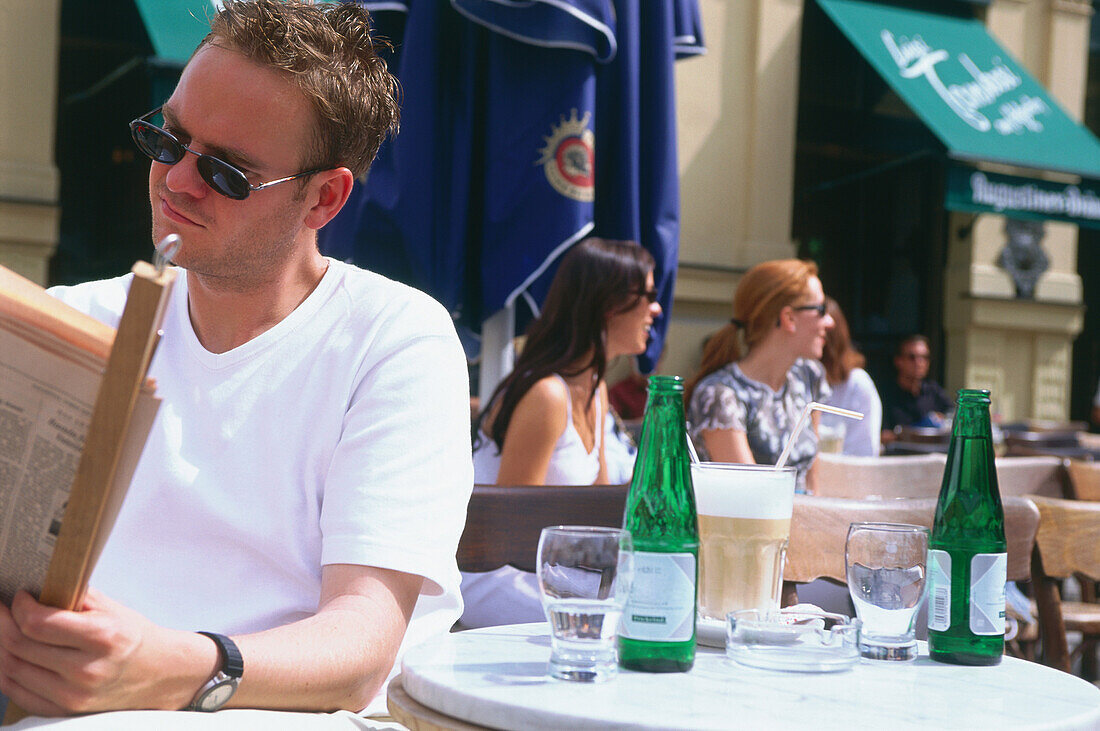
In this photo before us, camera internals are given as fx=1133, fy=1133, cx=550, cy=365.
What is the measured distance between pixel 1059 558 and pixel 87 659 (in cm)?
208

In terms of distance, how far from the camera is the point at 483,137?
3154 millimetres

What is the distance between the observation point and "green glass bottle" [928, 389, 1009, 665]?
4.62ft

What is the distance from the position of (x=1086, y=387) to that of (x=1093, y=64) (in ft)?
10.6

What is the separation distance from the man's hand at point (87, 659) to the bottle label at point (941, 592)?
90cm

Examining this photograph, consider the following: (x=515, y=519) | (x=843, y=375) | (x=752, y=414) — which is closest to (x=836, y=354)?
(x=843, y=375)

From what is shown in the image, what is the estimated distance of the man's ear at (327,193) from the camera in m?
1.70

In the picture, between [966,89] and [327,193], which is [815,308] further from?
[966,89]

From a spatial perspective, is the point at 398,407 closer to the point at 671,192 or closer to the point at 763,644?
the point at 763,644

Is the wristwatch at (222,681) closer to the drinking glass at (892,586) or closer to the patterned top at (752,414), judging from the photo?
the drinking glass at (892,586)

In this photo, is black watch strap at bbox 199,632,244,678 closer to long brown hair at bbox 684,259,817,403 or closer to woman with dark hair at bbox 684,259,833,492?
woman with dark hair at bbox 684,259,833,492

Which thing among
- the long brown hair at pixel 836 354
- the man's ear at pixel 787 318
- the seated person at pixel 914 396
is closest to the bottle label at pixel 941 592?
the man's ear at pixel 787 318

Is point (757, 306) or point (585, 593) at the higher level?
point (757, 306)

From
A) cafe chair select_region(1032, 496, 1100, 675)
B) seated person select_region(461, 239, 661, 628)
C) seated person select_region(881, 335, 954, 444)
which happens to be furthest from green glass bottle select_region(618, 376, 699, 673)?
seated person select_region(881, 335, 954, 444)

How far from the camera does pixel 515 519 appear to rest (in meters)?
1.97
